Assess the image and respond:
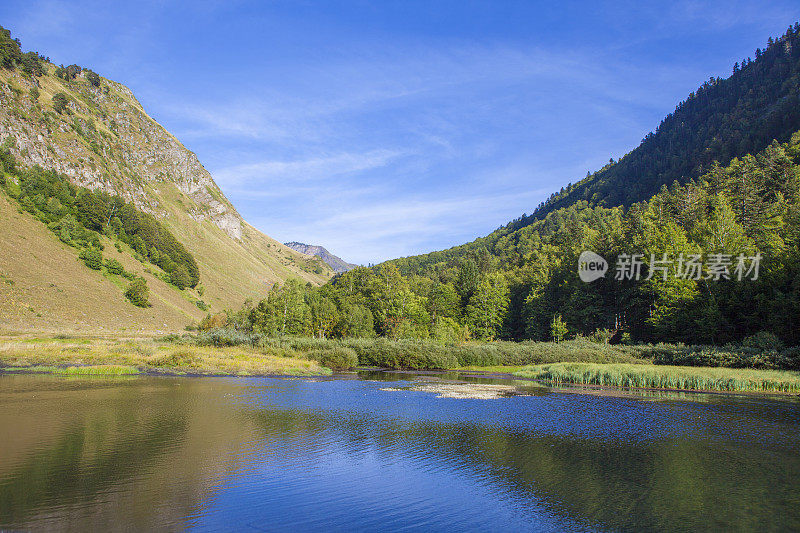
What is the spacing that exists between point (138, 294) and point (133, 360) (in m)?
82.6

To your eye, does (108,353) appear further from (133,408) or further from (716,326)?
(716,326)

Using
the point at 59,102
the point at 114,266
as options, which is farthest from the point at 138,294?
the point at 59,102

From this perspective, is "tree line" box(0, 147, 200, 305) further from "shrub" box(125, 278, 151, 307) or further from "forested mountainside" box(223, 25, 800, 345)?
"forested mountainside" box(223, 25, 800, 345)

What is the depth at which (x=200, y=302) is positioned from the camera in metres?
163

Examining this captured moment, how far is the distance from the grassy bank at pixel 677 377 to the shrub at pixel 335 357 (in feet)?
84.5

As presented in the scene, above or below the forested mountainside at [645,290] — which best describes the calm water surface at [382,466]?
below

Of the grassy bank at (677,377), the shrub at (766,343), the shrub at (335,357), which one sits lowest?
the shrub at (335,357)

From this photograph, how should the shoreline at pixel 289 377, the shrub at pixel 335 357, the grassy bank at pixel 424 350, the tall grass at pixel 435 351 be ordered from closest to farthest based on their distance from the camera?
the shoreline at pixel 289 377, the shrub at pixel 335 357, the grassy bank at pixel 424 350, the tall grass at pixel 435 351

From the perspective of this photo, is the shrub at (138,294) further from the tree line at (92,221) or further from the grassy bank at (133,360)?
the grassy bank at (133,360)

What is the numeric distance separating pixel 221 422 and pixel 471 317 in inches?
3723

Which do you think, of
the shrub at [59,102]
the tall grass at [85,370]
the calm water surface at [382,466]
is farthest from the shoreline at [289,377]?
the shrub at [59,102]

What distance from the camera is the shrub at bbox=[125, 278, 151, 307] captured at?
121188mm

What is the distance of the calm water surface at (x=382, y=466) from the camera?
1190cm

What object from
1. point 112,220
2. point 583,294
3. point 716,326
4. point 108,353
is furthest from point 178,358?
point 112,220
